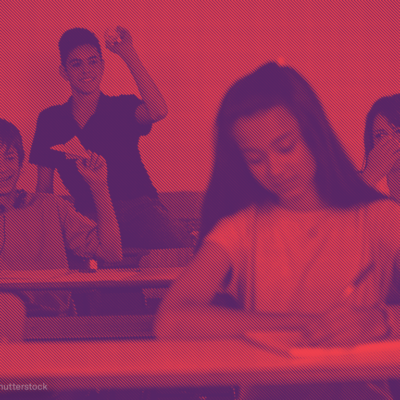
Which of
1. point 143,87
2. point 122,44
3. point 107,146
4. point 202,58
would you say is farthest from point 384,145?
point 202,58

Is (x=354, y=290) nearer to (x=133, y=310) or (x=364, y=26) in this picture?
(x=133, y=310)

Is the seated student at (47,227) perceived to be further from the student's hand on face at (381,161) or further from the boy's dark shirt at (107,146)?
the student's hand on face at (381,161)

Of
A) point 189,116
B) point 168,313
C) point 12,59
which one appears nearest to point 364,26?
point 189,116

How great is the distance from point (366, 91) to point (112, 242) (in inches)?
104

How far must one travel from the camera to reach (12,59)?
3799 mm

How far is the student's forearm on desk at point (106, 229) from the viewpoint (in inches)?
79.8

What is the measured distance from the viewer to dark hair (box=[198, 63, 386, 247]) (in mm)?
969

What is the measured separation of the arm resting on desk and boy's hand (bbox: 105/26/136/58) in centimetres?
211

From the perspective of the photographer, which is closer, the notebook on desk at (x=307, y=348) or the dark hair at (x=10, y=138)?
the notebook on desk at (x=307, y=348)

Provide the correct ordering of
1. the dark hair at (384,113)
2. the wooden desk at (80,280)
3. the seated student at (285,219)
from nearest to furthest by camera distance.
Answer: the seated student at (285,219) < the wooden desk at (80,280) < the dark hair at (384,113)

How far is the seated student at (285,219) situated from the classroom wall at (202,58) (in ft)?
8.88

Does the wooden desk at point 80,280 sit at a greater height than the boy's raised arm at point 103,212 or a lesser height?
lesser

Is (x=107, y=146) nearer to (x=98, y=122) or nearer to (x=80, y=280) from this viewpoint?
(x=98, y=122)

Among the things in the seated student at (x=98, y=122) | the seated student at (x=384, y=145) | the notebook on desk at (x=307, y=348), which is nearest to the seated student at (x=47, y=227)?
the seated student at (x=98, y=122)
